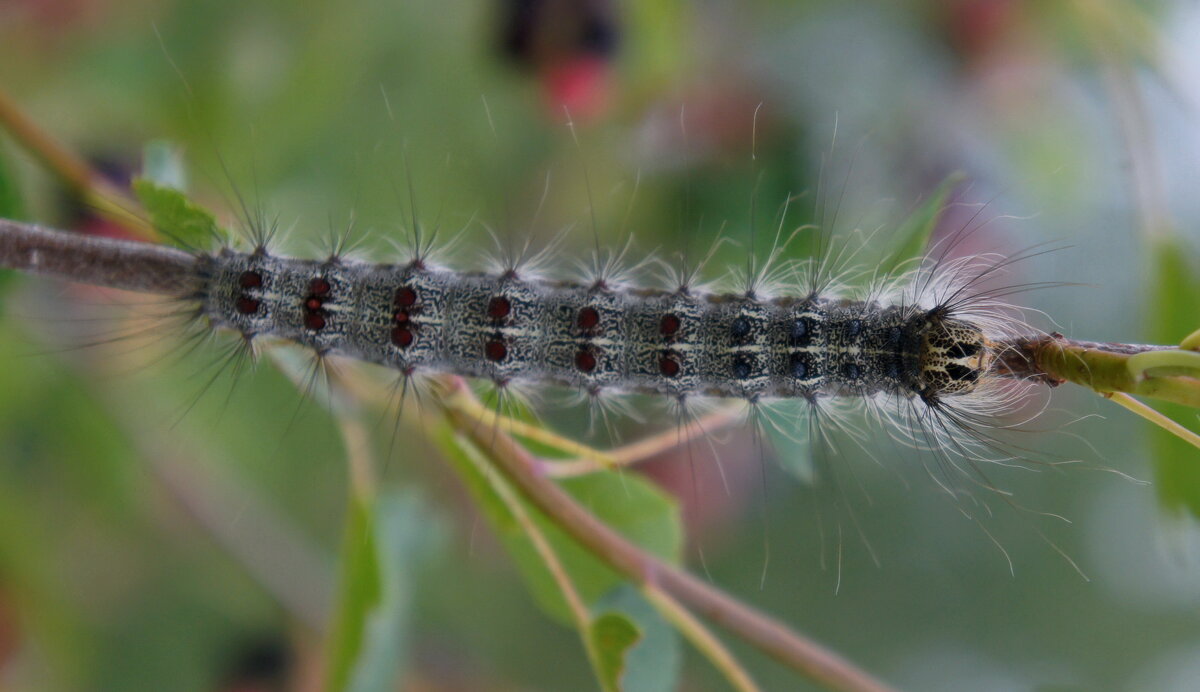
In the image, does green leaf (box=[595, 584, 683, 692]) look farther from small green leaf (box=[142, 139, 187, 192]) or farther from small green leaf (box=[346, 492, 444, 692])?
small green leaf (box=[142, 139, 187, 192])

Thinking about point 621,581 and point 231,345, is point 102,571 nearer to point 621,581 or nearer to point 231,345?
point 231,345

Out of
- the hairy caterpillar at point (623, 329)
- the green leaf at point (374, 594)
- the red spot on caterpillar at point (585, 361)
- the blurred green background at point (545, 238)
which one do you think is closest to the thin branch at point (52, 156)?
the hairy caterpillar at point (623, 329)

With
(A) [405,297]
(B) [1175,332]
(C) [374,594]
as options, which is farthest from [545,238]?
(B) [1175,332]

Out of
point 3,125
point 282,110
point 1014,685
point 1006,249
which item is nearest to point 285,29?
point 282,110

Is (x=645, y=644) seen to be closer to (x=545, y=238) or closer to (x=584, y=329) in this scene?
(x=584, y=329)

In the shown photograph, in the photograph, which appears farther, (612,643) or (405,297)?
(405,297)

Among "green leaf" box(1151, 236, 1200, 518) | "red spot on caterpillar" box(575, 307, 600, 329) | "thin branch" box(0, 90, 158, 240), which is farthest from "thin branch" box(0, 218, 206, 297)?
"green leaf" box(1151, 236, 1200, 518)

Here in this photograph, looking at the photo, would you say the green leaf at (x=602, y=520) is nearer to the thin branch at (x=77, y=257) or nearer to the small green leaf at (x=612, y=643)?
the small green leaf at (x=612, y=643)
